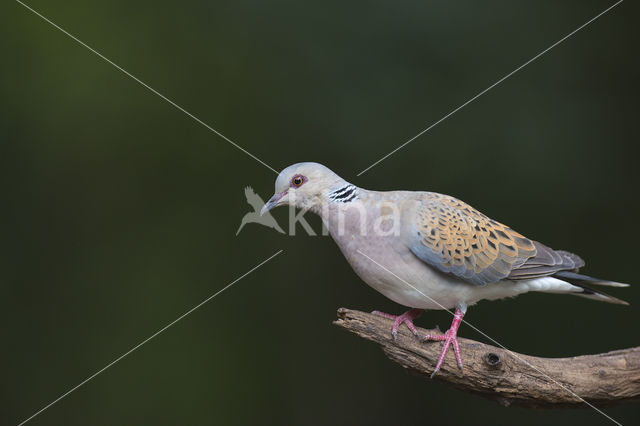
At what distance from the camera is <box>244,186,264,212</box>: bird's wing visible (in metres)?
3.84

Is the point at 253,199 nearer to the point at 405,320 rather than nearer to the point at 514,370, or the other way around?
the point at 405,320

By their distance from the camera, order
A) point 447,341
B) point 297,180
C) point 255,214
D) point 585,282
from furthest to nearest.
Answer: point 255,214 → point 585,282 → point 297,180 → point 447,341

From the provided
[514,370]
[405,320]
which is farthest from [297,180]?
[514,370]

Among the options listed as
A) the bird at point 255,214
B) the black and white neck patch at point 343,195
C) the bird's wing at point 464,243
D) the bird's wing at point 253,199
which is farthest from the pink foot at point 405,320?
the bird's wing at point 253,199

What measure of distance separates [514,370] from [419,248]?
620 mm

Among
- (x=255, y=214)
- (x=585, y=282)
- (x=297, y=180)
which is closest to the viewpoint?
(x=297, y=180)

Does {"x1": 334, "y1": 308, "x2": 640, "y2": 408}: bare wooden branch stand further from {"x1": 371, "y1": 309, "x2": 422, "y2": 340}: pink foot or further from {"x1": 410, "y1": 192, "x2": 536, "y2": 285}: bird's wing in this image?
{"x1": 410, "y1": 192, "x2": 536, "y2": 285}: bird's wing

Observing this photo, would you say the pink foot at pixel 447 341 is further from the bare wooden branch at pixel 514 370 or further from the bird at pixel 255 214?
the bird at pixel 255 214

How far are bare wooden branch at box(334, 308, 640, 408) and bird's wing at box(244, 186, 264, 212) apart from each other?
1336 mm

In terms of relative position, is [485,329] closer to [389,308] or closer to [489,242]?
[389,308]

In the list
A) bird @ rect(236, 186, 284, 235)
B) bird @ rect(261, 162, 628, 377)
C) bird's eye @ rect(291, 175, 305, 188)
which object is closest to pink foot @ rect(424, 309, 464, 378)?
bird @ rect(261, 162, 628, 377)

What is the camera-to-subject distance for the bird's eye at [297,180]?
2691mm

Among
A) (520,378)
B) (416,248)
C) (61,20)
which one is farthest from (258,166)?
(520,378)

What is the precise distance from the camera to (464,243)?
107 inches
